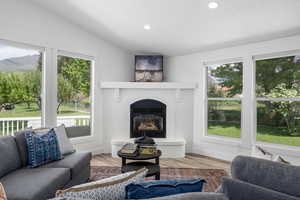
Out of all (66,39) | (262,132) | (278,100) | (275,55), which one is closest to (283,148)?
(262,132)

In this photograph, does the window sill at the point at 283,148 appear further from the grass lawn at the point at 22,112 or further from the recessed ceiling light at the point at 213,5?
the grass lawn at the point at 22,112

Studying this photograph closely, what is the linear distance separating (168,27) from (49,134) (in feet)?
8.98

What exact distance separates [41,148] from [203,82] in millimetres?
3515

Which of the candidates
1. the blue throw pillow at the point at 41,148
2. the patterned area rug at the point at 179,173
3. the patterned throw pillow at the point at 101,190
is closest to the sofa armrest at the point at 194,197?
the patterned throw pillow at the point at 101,190

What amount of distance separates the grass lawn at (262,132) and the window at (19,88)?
11.9 feet

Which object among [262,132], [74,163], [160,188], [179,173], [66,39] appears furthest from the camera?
[66,39]

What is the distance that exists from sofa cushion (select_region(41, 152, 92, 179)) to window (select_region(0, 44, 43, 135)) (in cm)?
143

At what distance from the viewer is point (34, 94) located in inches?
148

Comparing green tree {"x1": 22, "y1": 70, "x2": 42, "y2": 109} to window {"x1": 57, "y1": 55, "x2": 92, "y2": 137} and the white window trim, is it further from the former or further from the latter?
the white window trim

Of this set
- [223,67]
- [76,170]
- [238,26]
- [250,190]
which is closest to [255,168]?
[250,190]

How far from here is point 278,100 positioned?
12.2ft

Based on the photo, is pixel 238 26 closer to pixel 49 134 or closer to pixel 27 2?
pixel 49 134

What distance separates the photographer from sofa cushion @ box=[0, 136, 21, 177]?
2.15m

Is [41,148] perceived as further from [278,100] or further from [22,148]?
[278,100]
